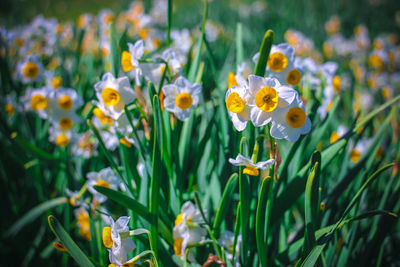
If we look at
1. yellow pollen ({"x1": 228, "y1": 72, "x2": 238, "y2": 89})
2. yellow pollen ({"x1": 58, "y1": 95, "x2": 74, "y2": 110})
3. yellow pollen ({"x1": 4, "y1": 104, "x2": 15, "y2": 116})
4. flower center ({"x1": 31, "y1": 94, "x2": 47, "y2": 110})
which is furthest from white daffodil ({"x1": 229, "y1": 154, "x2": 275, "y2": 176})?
yellow pollen ({"x1": 4, "y1": 104, "x2": 15, "y2": 116})

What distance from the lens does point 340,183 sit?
0.90 meters

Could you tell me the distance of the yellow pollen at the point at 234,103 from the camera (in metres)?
0.63

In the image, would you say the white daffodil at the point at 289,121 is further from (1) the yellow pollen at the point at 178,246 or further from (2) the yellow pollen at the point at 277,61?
(1) the yellow pollen at the point at 178,246

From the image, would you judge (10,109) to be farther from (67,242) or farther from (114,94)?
(67,242)

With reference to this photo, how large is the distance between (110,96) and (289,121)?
21.9 inches

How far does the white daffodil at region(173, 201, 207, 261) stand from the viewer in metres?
0.76

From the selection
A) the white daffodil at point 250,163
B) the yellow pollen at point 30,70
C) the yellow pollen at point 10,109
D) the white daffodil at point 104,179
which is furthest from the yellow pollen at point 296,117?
the yellow pollen at point 10,109

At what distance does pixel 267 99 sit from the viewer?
1.99 feet

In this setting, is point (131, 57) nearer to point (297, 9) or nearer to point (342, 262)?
point (342, 262)

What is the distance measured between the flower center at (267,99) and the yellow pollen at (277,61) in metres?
0.20

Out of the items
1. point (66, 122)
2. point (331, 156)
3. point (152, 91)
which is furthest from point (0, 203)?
point (331, 156)

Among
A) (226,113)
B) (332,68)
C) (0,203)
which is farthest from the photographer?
(0,203)

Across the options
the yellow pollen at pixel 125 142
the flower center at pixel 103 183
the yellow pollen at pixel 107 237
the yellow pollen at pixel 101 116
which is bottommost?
the yellow pollen at pixel 107 237

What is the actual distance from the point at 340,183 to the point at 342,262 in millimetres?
258
